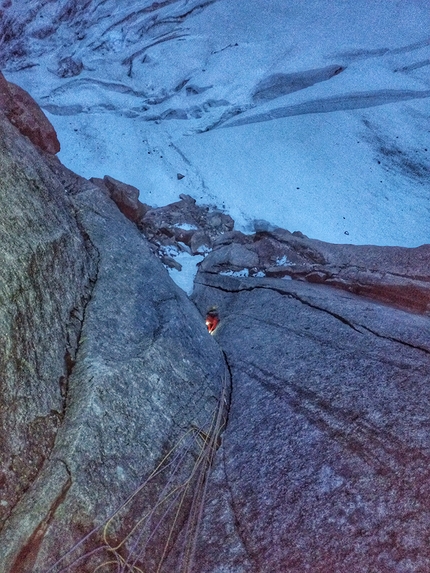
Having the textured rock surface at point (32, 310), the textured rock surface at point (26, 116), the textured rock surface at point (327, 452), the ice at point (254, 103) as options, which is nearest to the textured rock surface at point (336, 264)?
the textured rock surface at point (327, 452)

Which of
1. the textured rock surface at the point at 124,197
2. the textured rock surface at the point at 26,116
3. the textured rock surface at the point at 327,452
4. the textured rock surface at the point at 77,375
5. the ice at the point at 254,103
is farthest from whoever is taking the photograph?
the ice at the point at 254,103

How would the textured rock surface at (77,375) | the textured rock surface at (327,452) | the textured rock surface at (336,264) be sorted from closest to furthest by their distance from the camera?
the textured rock surface at (327,452)
the textured rock surface at (77,375)
the textured rock surface at (336,264)

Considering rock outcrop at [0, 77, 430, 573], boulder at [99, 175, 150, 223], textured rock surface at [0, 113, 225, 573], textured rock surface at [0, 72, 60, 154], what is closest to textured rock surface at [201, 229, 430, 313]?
rock outcrop at [0, 77, 430, 573]

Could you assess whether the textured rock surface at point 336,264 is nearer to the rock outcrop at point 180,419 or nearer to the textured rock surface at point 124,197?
the rock outcrop at point 180,419

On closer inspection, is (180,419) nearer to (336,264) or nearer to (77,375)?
(77,375)

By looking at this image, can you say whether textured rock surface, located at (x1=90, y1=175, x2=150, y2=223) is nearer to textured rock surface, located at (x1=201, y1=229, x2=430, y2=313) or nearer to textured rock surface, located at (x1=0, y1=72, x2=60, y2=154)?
textured rock surface, located at (x1=0, y1=72, x2=60, y2=154)

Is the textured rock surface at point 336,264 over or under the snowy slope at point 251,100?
under

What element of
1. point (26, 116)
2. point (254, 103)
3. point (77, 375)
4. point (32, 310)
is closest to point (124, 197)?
point (26, 116)
